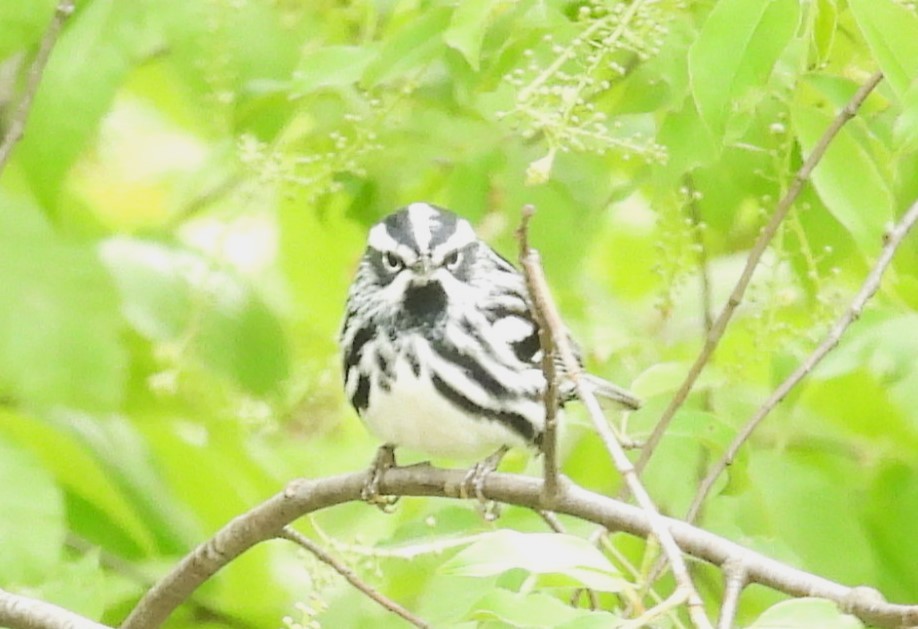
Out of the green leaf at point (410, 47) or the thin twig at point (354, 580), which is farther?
the green leaf at point (410, 47)

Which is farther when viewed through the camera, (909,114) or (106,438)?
(106,438)

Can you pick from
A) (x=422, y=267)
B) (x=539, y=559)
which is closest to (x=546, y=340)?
(x=539, y=559)

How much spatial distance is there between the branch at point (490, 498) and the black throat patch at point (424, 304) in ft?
Answer: 0.70

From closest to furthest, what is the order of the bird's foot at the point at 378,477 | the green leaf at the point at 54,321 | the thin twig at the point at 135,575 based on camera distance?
the bird's foot at the point at 378,477 → the green leaf at the point at 54,321 → the thin twig at the point at 135,575

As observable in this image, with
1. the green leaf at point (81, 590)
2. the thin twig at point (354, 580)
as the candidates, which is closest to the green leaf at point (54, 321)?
the green leaf at point (81, 590)

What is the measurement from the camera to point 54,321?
2023 millimetres

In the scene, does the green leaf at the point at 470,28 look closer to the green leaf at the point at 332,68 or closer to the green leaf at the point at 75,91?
the green leaf at the point at 332,68

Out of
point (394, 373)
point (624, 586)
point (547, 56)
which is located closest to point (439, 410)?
point (394, 373)

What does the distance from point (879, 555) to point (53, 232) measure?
114cm

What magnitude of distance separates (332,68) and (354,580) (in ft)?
1.98

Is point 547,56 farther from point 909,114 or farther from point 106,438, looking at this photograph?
point 106,438

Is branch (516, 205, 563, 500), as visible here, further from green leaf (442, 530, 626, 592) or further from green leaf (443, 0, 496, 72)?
green leaf (443, 0, 496, 72)

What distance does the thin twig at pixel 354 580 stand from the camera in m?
1.41

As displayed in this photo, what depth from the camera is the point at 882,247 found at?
149 centimetres
